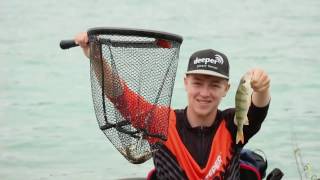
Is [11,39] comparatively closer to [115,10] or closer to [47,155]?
[115,10]

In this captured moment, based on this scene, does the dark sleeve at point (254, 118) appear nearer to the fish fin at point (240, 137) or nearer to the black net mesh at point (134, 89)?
the fish fin at point (240, 137)

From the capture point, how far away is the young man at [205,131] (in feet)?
17.3

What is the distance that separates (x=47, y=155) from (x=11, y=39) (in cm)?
891

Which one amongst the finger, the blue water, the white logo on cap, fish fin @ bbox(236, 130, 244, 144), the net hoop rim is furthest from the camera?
the blue water

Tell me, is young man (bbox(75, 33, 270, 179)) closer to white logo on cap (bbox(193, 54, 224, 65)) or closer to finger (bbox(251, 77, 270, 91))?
white logo on cap (bbox(193, 54, 224, 65))

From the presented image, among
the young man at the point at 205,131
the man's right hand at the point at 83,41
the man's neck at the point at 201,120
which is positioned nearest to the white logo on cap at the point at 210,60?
the young man at the point at 205,131

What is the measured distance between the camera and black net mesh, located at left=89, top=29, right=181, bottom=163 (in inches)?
200

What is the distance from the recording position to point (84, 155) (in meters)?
11.7

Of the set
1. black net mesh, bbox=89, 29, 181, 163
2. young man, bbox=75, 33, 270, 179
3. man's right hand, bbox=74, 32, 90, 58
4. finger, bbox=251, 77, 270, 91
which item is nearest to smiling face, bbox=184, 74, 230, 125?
young man, bbox=75, 33, 270, 179

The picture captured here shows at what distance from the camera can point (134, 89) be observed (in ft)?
17.2

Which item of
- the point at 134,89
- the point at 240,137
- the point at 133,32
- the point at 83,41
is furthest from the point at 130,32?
the point at 240,137

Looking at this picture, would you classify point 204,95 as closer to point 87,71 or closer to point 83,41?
point 83,41

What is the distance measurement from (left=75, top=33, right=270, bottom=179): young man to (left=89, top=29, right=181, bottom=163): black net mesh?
5 centimetres

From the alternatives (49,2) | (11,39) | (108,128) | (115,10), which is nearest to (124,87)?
(108,128)
